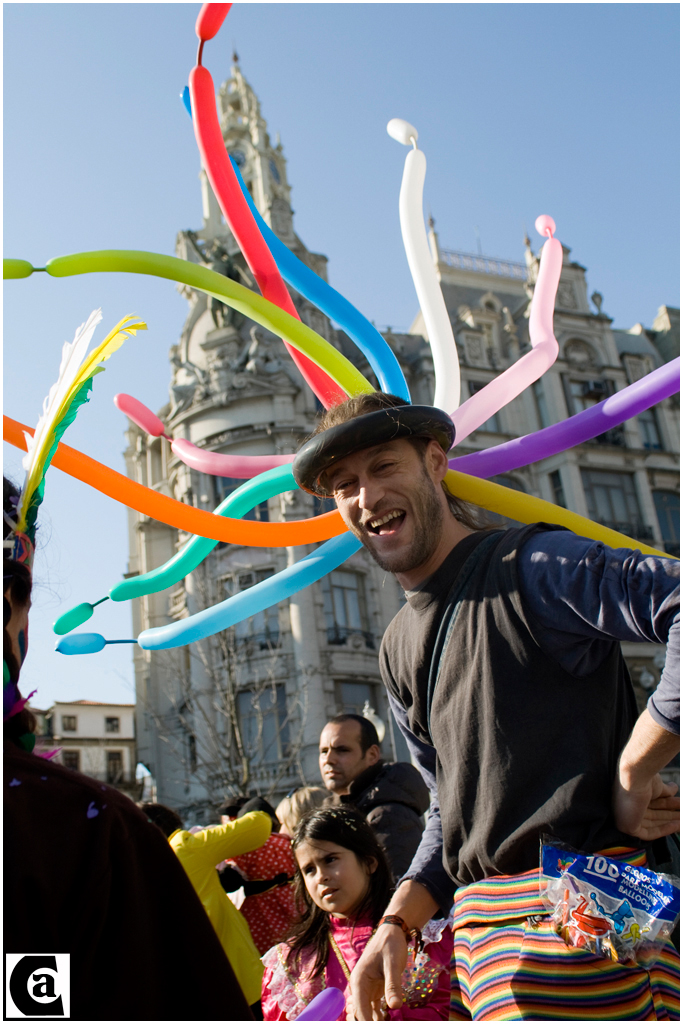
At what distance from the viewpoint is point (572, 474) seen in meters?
25.1

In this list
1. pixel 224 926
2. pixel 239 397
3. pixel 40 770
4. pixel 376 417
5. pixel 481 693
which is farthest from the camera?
pixel 239 397

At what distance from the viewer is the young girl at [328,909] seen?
3562 millimetres

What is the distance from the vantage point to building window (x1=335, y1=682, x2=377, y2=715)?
71.1 ft

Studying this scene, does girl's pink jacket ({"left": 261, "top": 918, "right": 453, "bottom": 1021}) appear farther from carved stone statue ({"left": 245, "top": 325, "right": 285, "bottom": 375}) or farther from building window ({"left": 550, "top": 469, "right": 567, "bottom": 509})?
building window ({"left": 550, "top": 469, "right": 567, "bottom": 509})

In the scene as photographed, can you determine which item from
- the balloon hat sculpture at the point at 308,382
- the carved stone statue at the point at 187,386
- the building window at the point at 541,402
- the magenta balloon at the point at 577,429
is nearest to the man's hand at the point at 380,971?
the balloon hat sculpture at the point at 308,382

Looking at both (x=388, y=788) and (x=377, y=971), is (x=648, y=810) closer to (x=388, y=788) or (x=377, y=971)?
(x=377, y=971)

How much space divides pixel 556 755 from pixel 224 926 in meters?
2.68

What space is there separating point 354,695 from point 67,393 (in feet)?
67.9

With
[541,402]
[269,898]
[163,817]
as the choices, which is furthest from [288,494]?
[269,898]

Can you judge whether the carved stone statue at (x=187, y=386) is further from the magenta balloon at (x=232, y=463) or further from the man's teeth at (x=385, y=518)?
the man's teeth at (x=385, y=518)

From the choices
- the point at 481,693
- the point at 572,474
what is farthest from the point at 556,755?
the point at 572,474

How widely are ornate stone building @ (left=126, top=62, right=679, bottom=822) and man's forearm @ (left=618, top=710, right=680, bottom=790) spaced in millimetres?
15487

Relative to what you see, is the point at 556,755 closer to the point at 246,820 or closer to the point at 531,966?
the point at 531,966

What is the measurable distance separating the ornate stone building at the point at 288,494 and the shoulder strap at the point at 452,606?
15.1 meters
